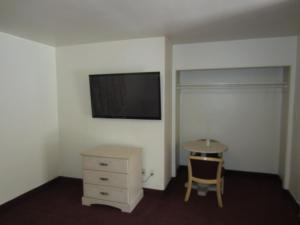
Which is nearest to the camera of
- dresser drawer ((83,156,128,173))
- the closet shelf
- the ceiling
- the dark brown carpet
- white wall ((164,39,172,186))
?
the ceiling

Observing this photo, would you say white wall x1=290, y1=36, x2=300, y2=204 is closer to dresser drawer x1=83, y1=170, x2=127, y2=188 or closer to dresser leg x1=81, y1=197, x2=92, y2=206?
dresser drawer x1=83, y1=170, x2=127, y2=188

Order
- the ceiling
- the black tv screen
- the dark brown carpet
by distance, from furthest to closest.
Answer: the black tv screen → the dark brown carpet → the ceiling

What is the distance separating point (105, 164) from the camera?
110 inches

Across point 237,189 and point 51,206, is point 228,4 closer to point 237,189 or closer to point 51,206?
point 237,189

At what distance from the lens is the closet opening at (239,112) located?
3.71m

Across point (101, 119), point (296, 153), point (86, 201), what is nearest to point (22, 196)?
point (86, 201)

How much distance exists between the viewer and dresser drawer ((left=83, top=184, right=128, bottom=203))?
274 centimetres

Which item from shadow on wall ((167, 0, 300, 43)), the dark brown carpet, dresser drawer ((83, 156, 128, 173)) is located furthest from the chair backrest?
shadow on wall ((167, 0, 300, 43))

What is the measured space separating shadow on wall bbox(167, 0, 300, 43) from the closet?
869 millimetres

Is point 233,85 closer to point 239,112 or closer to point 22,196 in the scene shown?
point 239,112

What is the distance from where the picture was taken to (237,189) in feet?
11.1

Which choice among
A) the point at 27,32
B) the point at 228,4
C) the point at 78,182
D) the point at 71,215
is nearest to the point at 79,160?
the point at 78,182

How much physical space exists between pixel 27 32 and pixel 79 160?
2175mm

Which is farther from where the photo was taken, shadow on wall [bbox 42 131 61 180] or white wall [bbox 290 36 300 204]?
shadow on wall [bbox 42 131 61 180]
